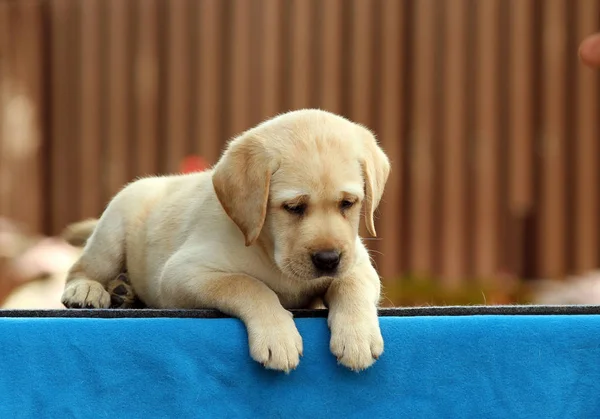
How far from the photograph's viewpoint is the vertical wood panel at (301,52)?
8539 millimetres

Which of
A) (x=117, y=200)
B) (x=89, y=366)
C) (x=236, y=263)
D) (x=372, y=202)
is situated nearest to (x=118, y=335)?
(x=89, y=366)

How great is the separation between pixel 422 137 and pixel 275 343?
6218 millimetres

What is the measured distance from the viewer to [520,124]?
27.4 feet

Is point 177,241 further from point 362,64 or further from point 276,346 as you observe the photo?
point 362,64

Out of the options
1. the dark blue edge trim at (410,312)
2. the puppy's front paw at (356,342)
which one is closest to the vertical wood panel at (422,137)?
the dark blue edge trim at (410,312)

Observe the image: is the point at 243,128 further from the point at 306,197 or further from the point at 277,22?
the point at 306,197

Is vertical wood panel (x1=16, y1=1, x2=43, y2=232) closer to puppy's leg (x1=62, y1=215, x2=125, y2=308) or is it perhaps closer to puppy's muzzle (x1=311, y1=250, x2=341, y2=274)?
puppy's leg (x1=62, y1=215, x2=125, y2=308)

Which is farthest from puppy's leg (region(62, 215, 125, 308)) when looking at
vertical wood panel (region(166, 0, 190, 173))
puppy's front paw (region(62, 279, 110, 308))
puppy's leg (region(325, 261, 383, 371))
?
vertical wood panel (region(166, 0, 190, 173))

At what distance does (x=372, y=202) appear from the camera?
3.05m

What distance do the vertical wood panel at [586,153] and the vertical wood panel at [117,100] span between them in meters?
4.24

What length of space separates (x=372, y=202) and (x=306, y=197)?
12.2 inches

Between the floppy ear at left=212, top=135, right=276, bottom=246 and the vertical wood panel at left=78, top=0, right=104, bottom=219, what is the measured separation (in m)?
6.06

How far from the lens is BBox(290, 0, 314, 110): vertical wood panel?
8539mm

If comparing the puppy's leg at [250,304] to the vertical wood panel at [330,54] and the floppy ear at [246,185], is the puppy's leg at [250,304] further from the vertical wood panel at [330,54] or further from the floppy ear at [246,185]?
the vertical wood panel at [330,54]
